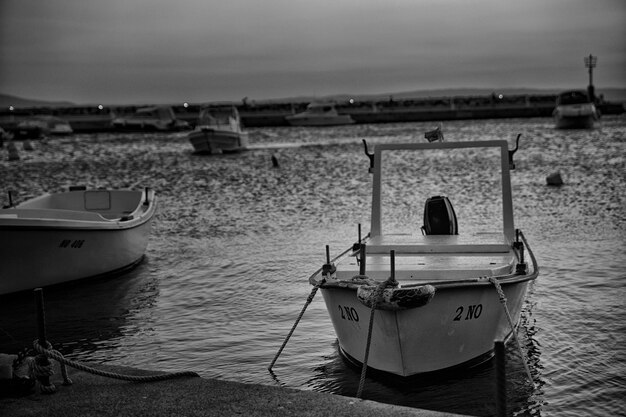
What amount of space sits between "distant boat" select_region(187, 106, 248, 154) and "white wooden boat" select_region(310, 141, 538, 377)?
154 ft

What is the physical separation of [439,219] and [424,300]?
164 inches

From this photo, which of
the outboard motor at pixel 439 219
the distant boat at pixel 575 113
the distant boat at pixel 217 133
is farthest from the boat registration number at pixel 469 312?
the distant boat at pixel 575 113

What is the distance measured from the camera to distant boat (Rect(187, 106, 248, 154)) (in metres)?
57.1

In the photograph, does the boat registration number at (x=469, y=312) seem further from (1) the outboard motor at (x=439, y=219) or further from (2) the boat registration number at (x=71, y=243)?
(2) the boat registration number at (x=71, y=243)

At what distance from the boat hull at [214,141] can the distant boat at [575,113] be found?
39.1 meters

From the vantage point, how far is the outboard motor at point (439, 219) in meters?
12.0

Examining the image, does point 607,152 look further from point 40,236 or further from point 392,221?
point 40,236

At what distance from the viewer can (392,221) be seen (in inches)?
915

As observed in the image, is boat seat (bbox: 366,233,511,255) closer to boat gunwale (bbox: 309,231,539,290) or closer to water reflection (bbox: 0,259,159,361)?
boat gunwale (bbox: 309,231,539,290)

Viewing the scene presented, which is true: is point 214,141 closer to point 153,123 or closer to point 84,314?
point 84,314

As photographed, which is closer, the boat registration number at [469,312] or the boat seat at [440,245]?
the boat registration number at [469,312]

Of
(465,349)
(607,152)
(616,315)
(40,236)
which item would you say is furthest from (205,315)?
(607,152)

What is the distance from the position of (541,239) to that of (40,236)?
11309 millimetres

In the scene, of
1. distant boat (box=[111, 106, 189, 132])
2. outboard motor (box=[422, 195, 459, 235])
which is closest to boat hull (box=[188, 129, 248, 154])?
outboard motor (box=[422, 195, 459, 235])
